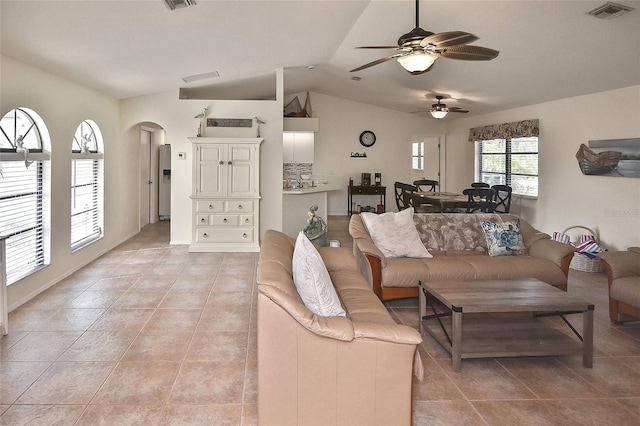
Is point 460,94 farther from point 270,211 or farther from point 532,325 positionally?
point 532,325

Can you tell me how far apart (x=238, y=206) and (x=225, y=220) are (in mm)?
284

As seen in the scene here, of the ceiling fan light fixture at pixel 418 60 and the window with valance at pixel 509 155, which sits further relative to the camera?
the window with valance at pixel 509 155

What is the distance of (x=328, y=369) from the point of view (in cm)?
221

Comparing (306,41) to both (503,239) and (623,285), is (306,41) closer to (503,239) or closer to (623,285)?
(503,239)

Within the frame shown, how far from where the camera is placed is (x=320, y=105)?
34.7ft

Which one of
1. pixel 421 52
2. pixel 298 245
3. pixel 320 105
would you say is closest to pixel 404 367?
pixel 298 245

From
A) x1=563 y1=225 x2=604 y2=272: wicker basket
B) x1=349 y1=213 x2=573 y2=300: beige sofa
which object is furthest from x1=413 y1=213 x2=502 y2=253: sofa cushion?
x1=563 y1=225 x2=604 y2=272: wicker basket

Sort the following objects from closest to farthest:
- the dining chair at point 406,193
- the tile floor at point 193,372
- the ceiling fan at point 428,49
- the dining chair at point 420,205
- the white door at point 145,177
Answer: the tile floor at point 193,372 → the ceiling fan at point 428,49 → the dining chair at point 420,205 → the dining chair at point 406,193 → the white door at point 145,177

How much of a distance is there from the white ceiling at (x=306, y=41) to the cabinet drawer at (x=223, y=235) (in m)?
2.19

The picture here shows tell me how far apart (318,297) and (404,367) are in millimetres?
578

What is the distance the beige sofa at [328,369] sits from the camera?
2.19m

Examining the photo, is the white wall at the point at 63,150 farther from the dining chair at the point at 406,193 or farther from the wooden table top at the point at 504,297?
the dining chair at the point at 406,193

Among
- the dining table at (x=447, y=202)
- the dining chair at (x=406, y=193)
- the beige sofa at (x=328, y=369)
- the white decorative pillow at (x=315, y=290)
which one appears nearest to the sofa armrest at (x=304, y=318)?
the beige sofa at (x=328, y=369)

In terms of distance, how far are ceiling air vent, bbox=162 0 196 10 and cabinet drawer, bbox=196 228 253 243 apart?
12.4 feet
